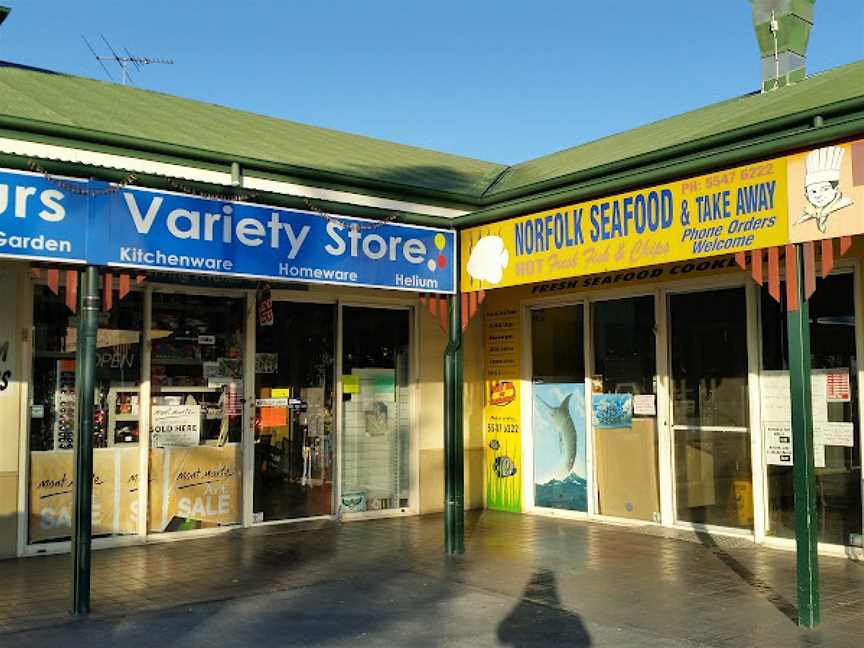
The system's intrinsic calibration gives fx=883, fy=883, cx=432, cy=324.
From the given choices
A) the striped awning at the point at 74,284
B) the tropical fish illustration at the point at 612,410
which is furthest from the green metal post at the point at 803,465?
the striped awning at the point at 74,284

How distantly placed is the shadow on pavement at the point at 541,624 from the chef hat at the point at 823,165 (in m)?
3.28

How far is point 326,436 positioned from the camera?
10.1 m

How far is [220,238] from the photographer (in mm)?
6867

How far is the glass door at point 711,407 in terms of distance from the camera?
8.75 m

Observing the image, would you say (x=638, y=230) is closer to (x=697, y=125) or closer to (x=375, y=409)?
(x=697, y=125)

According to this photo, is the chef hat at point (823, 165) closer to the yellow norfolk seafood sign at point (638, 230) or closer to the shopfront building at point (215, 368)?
the yellow norfolk seafood sign at point (638, 230)

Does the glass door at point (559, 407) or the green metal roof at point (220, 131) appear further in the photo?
the glass door at point (559, 407)

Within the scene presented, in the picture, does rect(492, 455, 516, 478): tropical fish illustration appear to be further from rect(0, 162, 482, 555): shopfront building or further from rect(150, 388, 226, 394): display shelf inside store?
rect(150, 388, 226, 394): display shelf inside store

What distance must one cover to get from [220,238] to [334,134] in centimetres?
592

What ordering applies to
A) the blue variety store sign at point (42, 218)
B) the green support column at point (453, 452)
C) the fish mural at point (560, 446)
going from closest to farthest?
the blue variety store sign at point (42, 218) → the green support column at point (453, 452) → the fish mural at point (560, 446)

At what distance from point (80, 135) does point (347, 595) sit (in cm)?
444

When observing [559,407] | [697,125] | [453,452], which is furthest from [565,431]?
[697,125]

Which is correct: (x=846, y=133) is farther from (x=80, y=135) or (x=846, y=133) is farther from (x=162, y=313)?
(x=162, y=313)

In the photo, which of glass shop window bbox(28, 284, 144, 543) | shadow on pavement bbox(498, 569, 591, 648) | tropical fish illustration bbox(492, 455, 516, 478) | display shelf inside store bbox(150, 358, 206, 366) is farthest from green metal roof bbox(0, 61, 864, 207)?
shadow on pavement bbox(498, 569, 591, 648)
